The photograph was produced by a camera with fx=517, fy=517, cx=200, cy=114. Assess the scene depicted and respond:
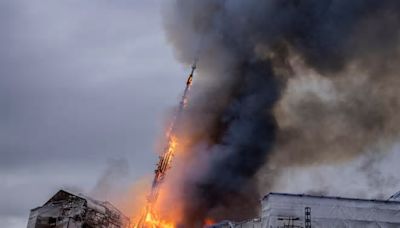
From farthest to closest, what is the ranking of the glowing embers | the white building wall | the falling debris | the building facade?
the glowing embers, the falling debris, the white building wall, the building facade

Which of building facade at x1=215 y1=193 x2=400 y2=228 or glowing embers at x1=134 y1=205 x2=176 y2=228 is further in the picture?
glowing embers at x1=134 y1=205 x2=176 y2=228

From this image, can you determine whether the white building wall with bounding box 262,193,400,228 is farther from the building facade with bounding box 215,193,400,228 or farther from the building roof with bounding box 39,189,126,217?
the building roof with bounding box 39,189,126,217

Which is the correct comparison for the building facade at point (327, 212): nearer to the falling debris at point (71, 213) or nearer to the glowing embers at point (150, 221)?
the glowing embers at point (150, 221)

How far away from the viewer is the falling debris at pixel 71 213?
62.9 metres

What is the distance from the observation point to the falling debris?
6288 cm

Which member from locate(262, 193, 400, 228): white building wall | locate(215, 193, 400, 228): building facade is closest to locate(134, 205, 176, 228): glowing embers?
locate(215, 193, 400, 228): building facade

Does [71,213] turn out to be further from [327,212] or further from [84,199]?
[327,212]

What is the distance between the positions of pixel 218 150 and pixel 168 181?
26.5 feet

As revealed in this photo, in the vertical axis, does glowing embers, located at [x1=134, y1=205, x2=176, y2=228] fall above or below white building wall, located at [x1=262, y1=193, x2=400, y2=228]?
Result: above

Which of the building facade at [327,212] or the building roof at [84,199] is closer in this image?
the building facade at [327,212]

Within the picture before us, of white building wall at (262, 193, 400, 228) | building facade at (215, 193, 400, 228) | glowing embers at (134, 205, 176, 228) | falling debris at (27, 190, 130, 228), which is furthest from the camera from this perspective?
glowing embers at (134, 205, 176, 228)

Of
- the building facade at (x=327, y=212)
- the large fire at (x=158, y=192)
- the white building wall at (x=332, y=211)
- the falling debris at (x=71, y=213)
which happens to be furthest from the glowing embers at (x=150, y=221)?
the white building wall at (x=332, y=211)

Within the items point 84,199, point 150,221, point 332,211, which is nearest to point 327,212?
point 332,211

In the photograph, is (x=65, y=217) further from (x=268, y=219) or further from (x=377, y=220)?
(x=377, y=220)
